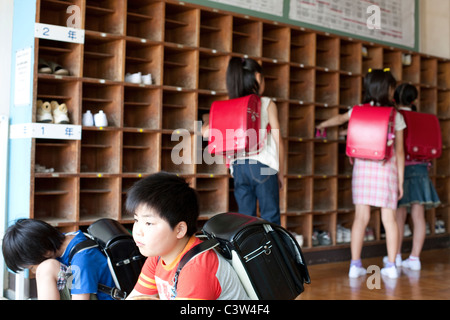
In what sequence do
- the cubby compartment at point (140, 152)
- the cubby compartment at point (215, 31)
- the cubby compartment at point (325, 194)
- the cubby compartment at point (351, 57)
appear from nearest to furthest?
the cubby compartment at point (140, 152)
the cubby compartment at point (215, 31)
the cubby compartment at point (325, 194)
the cubby compartment at point (351, 57)

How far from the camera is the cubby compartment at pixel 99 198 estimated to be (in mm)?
3451

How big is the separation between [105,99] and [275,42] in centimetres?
154

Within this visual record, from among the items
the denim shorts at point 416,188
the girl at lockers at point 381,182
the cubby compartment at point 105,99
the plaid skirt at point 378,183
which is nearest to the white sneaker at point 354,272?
the girl at lockers at point 381,182

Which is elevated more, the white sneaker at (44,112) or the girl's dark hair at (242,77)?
the girl's dark hair at (242,77)

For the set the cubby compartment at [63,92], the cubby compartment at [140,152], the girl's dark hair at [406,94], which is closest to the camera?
the cubby compartment at [63,92]

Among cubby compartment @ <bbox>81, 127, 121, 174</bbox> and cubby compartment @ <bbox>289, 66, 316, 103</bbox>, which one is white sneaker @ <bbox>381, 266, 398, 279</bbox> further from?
cubby compartment @ <bbox>81, 127, 121, 174</bbox>

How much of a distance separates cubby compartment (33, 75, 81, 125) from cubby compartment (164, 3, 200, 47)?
827 millimetres

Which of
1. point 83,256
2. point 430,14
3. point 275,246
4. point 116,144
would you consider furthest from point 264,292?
point 430,14

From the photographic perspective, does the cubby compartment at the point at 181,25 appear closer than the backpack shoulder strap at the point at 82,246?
No

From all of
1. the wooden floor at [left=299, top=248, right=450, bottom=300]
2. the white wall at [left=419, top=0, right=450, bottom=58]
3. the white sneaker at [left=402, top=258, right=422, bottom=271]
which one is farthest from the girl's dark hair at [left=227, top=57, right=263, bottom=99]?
the white wall at [left=419, top=0, right=450, bottom=58]

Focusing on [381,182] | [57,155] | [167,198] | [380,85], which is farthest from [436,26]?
[167,198]

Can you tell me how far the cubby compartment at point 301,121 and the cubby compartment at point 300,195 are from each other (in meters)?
0.37

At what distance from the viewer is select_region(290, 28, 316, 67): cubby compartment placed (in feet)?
14.4

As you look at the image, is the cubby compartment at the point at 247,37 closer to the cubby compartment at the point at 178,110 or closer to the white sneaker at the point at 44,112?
the cubby compartment at the point at 178,110
